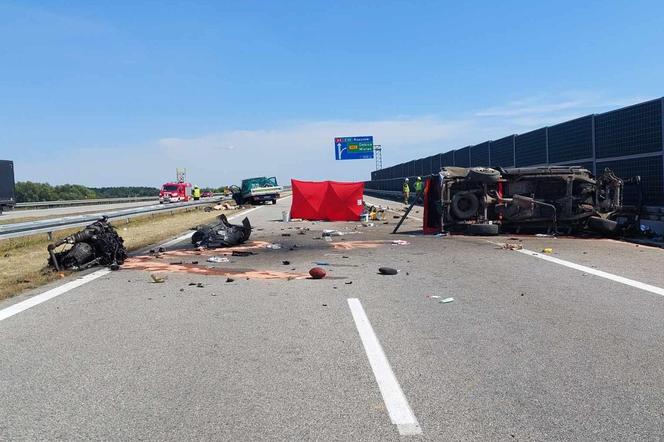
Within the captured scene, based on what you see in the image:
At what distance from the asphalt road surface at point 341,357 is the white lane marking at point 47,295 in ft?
0.23

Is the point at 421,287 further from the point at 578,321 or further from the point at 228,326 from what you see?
the point at 228,326

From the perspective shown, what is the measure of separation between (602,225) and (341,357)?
13.4 meters

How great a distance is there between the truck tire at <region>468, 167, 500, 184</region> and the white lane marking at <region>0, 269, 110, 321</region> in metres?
10.3

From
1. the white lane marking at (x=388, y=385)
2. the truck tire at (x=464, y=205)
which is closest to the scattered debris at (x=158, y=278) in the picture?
the white lane marking at (x=388, y=385)

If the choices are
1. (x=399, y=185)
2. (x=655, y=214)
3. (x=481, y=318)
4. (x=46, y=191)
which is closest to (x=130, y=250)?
(x=481, y=318)

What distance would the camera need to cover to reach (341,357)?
5.75 meters

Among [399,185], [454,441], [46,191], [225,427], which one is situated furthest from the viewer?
[46,191]

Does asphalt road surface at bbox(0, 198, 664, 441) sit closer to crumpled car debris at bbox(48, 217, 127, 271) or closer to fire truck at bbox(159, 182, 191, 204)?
crumpled car debris at bbox(48, 217, 127, 271)

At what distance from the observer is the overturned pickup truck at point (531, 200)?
17188mm

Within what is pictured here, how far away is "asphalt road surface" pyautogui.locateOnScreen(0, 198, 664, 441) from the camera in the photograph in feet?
13.8

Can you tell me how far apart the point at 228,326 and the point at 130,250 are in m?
9.63

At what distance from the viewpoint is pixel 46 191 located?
257 ft

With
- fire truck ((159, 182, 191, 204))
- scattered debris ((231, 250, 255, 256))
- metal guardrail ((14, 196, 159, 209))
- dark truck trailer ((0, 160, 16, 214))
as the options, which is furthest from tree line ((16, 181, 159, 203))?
scattered debris ((231, 250, 255, 256))

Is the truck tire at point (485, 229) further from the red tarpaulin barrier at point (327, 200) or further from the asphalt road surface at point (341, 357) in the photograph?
the red tarpaulin barrier at point (327, 200)
